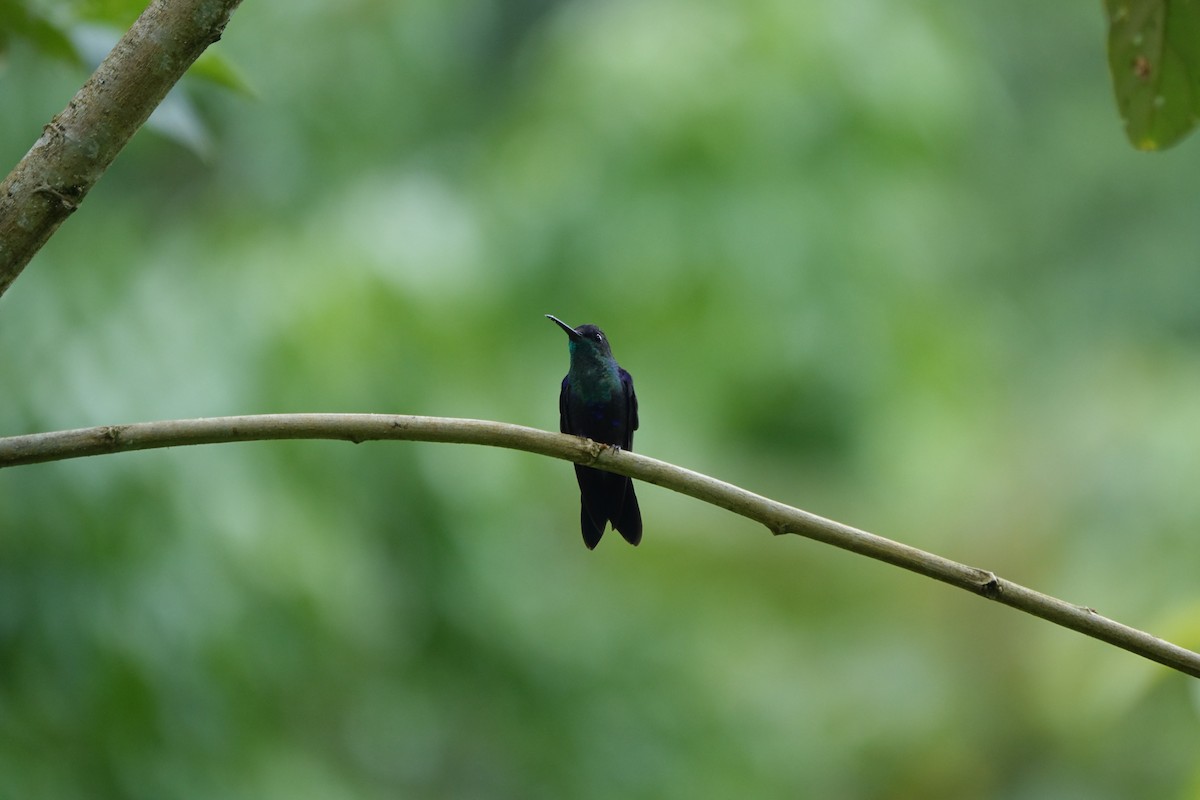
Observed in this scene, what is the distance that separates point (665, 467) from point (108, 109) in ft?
3.48

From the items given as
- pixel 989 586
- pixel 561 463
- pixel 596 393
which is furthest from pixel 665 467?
pixel 561 463

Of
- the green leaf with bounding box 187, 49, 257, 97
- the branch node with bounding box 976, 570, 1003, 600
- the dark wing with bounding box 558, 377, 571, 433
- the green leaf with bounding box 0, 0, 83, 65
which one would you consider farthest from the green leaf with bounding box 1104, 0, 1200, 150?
the green leaf with bounding box 0, 0, 83, 65

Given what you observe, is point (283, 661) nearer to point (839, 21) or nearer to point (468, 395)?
point (468, 395)

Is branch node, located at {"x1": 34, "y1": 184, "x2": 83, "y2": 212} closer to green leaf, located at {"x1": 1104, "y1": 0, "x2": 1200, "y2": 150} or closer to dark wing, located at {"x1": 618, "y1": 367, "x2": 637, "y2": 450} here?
dark wing, located at {"x1": 618, "y1": 367, "x2": 637, "y2": 450}

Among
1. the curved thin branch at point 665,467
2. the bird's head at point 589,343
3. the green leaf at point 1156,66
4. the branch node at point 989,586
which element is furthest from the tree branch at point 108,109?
the green leaf at point 1156,66

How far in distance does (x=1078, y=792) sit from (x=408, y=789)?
4.33 metres

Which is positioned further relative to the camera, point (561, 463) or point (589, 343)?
point (561, 463)

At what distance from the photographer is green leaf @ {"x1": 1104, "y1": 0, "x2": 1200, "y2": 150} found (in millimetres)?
3092

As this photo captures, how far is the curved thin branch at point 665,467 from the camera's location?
80.0 inches

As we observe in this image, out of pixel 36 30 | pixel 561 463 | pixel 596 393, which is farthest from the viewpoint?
pixel 561 463

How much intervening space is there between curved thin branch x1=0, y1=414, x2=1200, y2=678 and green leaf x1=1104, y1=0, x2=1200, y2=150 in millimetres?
1543

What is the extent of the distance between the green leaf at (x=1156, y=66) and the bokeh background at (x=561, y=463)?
1282mm

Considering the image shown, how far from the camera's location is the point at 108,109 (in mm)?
1922

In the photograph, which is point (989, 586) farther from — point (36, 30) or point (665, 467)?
point (36, 30)
